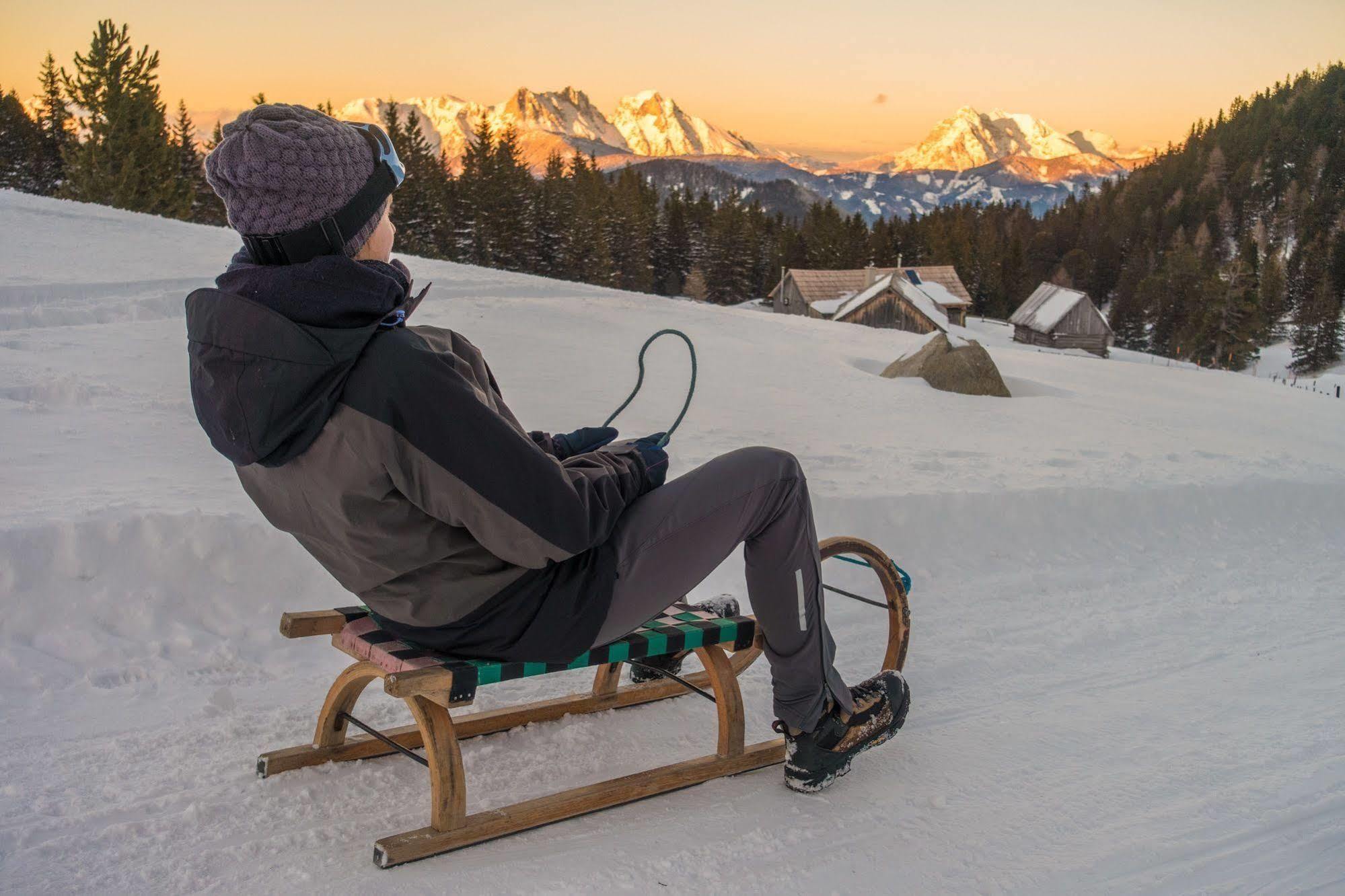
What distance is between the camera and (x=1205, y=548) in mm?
6219

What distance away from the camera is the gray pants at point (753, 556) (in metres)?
2.90

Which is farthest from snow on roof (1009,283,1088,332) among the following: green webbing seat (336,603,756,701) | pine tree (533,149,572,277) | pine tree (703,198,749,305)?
green webbing seat (336,603,756,701)

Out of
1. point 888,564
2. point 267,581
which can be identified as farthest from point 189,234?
point 888,564

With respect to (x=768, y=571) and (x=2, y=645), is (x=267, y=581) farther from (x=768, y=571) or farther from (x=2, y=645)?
(x=768, y=571)

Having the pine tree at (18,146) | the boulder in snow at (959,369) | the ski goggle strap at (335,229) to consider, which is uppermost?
the pine tree at (18,146)

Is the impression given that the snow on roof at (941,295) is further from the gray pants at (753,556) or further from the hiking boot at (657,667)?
the gray pants at (753,556)

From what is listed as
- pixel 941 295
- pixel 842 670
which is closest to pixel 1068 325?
pixel 941 295

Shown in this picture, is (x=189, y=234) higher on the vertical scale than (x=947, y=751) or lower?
higher

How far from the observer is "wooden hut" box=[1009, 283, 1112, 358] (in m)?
60.9

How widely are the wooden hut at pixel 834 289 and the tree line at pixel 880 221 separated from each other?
37.7ft

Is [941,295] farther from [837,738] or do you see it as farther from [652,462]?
[652,462]

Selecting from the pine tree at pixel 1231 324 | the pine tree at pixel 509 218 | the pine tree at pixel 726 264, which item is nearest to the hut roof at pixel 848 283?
the pine tree at pixel 726 264

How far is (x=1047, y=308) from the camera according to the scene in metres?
62.8

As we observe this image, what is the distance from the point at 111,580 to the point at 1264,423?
1021cm
